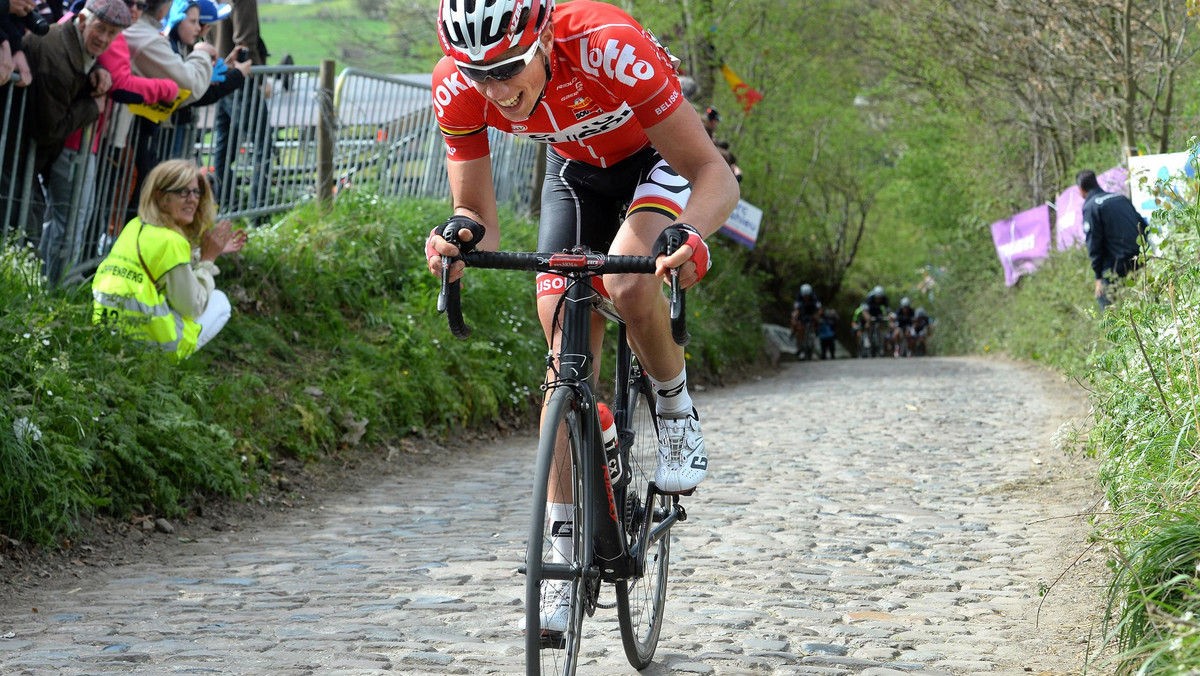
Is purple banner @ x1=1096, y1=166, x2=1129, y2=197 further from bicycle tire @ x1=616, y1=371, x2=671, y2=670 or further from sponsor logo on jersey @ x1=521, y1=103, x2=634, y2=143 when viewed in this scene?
sponsor logo on jersey @ x1=521, y1=103, x2=634, y2=143

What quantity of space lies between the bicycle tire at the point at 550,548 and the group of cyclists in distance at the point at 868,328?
31304 millimetres

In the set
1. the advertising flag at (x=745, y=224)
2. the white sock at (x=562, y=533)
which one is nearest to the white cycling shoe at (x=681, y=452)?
the white sock at (x=562, y=533)

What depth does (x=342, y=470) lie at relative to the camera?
27.7ft

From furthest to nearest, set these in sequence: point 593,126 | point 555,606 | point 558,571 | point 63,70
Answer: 1. point 63,70
2. point 593,126
3. point 555,606
4. point 558,571

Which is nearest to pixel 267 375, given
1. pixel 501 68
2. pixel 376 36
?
pixel 501 68

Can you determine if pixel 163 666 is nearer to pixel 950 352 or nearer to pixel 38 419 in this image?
pixel 38 419

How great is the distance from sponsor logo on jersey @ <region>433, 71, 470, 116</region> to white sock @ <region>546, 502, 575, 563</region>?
1.33 m

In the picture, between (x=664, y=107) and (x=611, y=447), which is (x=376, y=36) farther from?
(x=611, y=447)

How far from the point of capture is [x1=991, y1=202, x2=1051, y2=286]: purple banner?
2191 cm

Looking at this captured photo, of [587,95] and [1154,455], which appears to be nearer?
[587,95]

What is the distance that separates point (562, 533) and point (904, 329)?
119 ft

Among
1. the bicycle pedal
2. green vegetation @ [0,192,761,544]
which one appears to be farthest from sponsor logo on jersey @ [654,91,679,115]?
green vegetation @ [0,192,761,544]

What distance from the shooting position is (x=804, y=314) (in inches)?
1404

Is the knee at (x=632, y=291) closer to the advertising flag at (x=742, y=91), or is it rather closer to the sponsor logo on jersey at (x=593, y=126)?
the sponsor logo on jersey at (x=593, y=126)
